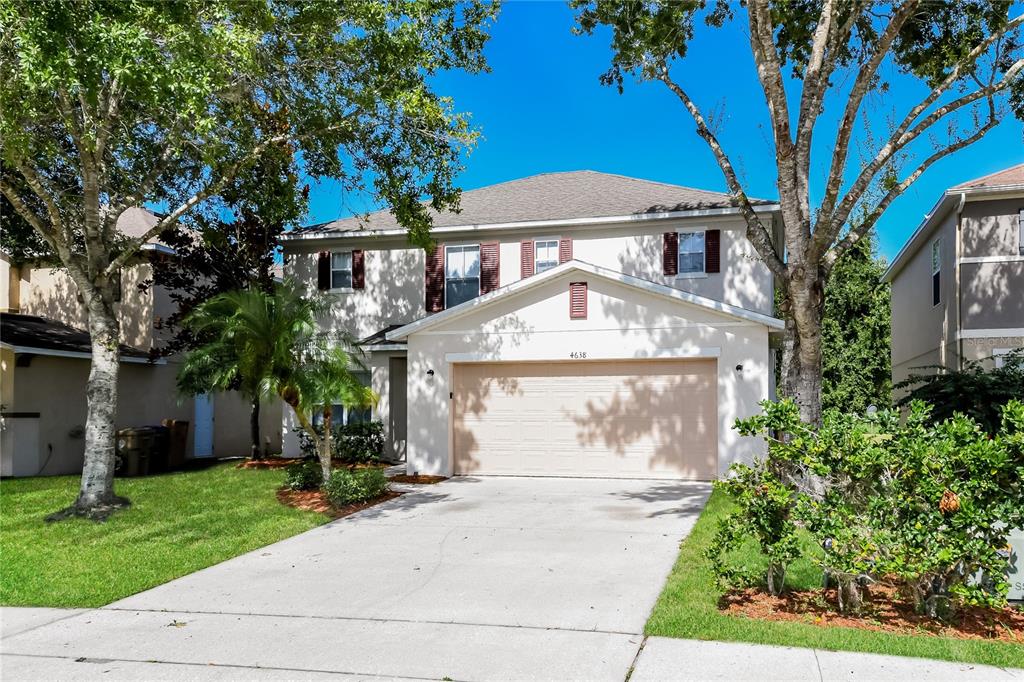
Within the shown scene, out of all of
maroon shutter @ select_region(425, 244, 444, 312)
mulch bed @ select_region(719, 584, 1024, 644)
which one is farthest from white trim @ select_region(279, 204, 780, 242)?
mulch bed @ select_region(719, 584, 1024, 644)

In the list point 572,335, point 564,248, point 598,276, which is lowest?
point 572,335

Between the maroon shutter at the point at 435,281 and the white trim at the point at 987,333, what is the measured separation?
1134cm

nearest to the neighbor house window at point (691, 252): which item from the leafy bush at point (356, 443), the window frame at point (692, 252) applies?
the window frame at point (692, 252)

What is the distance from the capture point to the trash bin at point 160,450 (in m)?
16.0

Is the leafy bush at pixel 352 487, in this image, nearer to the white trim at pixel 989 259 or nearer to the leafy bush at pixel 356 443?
the leafy bush at pixel 356 443

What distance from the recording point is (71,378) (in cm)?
1659

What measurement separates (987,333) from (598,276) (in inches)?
329

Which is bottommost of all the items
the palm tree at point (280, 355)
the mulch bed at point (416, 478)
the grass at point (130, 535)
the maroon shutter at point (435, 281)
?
the mulch bed at point (416, 478)

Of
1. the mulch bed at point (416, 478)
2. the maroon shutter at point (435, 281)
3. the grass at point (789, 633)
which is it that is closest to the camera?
the grass at point (789, 633)

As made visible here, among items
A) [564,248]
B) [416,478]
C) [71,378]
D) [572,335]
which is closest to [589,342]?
[572,335]

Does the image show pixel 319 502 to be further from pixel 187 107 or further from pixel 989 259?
pixel 989 259

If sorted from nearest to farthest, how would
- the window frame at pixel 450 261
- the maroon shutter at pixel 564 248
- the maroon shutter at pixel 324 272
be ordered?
the maroon shutter at pixel 564 248 → the window frame at pixel 450 261 → the maroon shutter at pixel 324 272

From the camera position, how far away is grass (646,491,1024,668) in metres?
5.05

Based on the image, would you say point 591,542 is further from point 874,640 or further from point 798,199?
point 798,199
